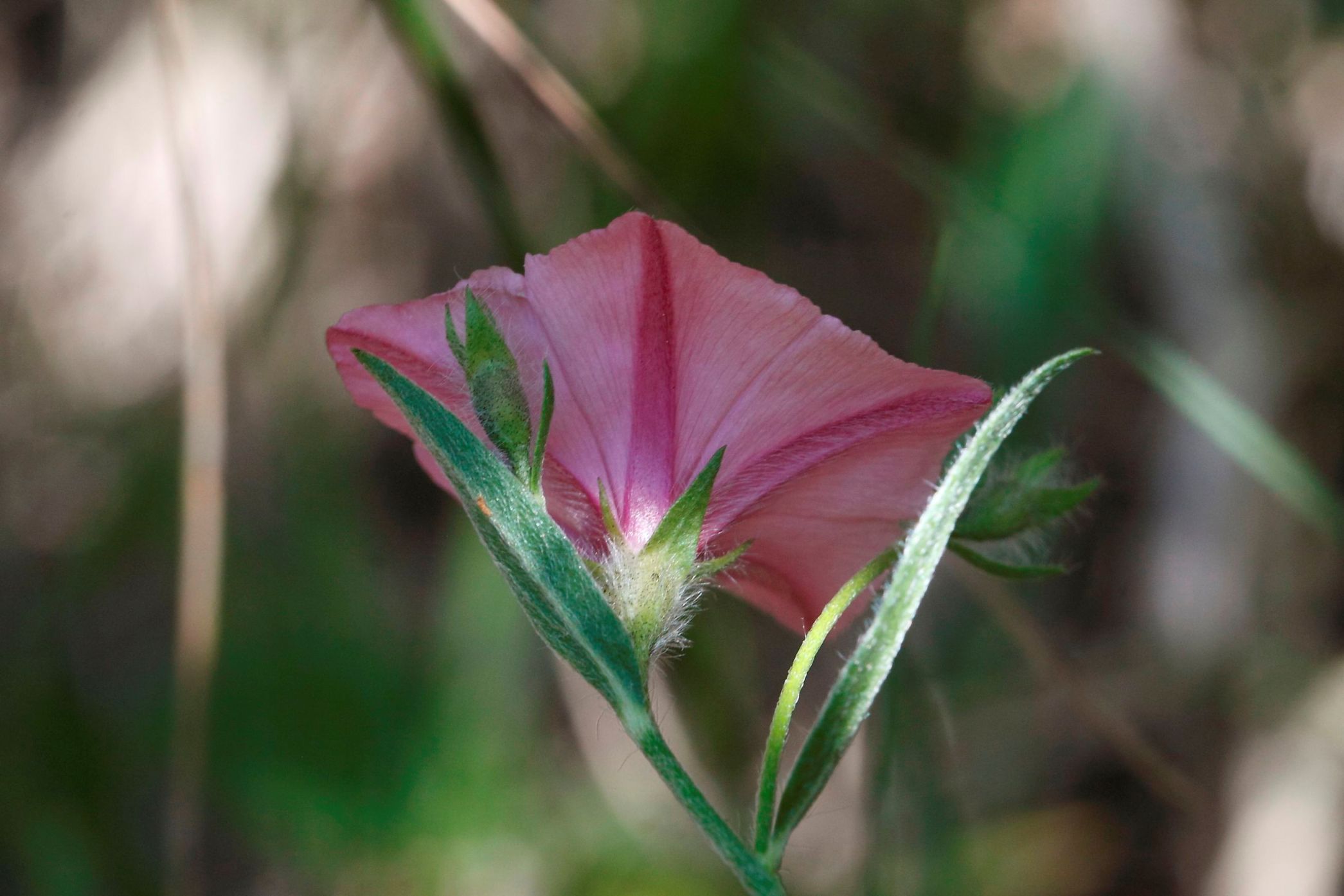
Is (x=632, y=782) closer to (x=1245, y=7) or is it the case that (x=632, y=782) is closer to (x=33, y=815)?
(x=33, y=815)

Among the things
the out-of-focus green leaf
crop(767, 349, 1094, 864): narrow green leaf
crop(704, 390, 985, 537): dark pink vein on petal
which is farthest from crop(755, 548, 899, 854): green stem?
the out-of-focus green leaf

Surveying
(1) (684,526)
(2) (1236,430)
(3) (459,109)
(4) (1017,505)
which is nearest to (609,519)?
(1) (684,526)

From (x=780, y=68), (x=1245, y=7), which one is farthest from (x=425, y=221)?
(x=1245, y=7)

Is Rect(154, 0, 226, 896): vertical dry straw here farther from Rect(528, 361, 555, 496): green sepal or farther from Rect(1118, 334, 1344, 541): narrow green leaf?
Rect(1118, 334, 1344, 541): narrow green leaf

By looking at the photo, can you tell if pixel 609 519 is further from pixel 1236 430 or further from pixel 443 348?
pixel 1236 430

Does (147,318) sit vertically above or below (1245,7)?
below

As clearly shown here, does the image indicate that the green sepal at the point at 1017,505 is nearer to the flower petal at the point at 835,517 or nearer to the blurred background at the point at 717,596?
the flower petal at the point at 835,517
